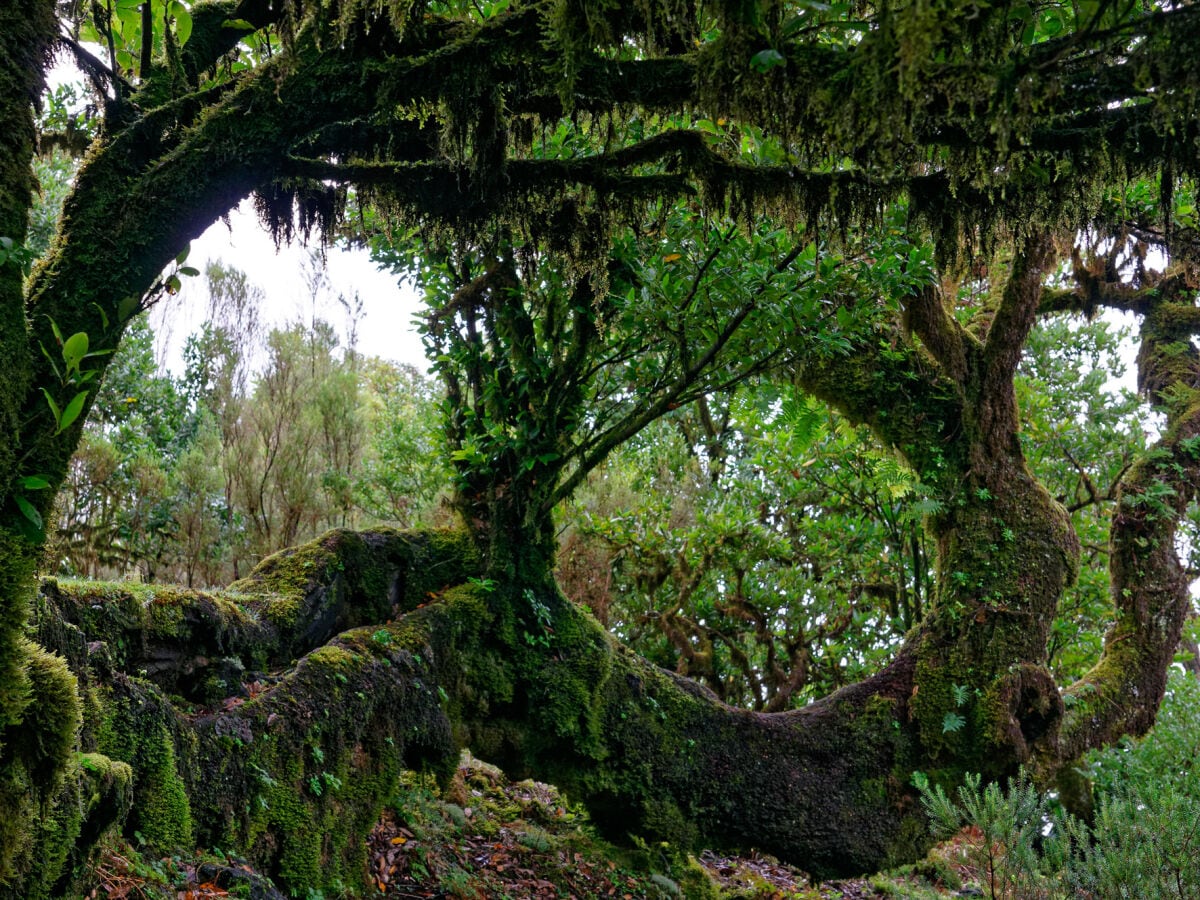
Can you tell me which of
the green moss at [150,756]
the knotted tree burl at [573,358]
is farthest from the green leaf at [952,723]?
the green moss at [150,756]

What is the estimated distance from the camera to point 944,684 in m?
6.91

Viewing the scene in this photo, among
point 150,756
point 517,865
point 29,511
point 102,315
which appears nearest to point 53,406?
point 29,511

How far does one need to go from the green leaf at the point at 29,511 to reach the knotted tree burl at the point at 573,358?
0.04ft

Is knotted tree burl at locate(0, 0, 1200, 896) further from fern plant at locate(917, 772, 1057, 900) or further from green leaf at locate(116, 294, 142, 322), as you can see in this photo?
fern plant at locate(917, 772, 1057, 900)

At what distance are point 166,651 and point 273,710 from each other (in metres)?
0.62

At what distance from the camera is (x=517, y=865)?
6504mm

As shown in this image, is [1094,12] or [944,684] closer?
[1094,12]

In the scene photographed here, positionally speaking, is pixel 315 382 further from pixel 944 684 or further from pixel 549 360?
pixel 944 684

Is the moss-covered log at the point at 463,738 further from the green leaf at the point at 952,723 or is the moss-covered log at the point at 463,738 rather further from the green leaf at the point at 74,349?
the green leaf at the point at 74,349

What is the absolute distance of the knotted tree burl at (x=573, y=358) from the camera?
2455 mm

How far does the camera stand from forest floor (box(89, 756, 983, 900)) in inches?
210

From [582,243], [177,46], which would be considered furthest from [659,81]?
[177,46]

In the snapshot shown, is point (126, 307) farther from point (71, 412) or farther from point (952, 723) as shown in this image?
point (952, 723)

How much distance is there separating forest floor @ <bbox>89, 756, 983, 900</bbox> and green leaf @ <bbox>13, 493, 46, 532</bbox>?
1.82 metres
